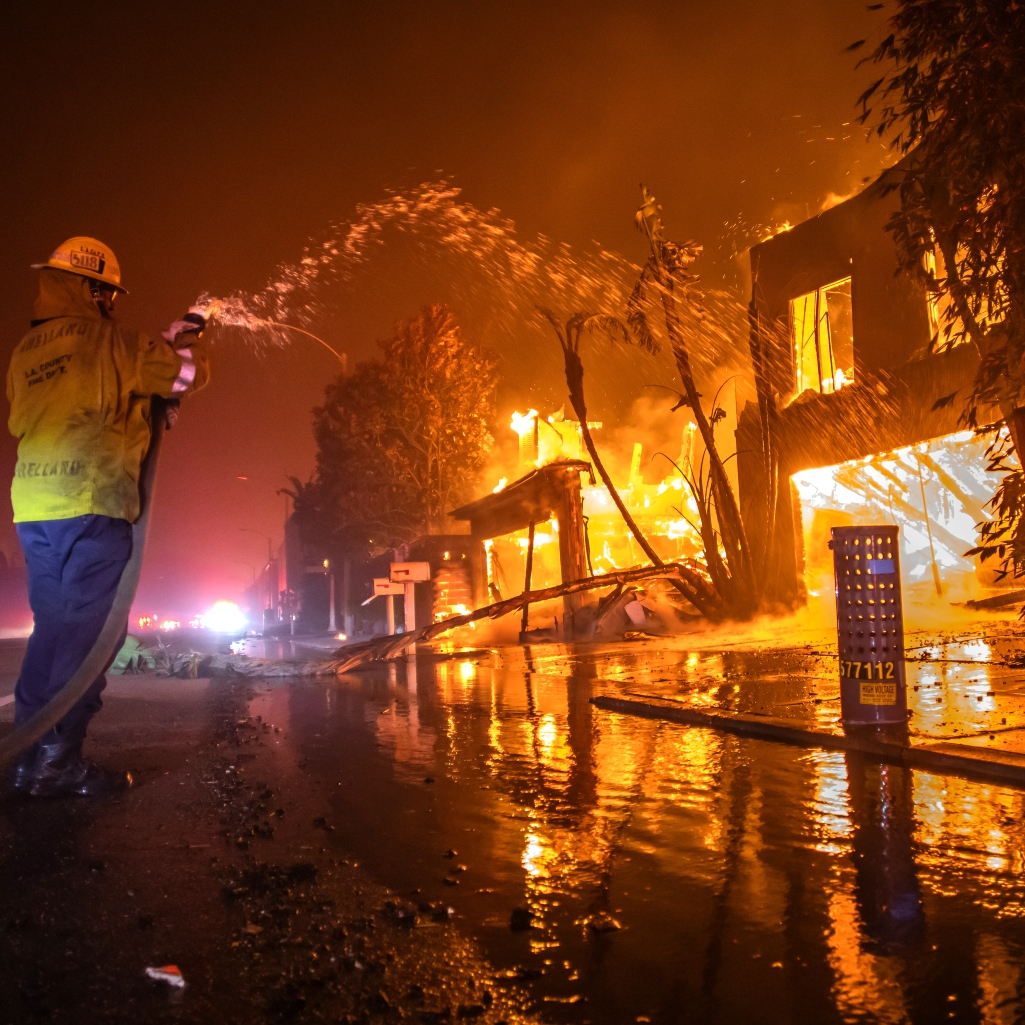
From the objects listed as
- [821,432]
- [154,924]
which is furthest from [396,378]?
[154,924]

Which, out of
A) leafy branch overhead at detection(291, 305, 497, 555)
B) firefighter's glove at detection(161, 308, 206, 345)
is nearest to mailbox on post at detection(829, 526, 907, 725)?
firefighter's glove at detection(161, 308, 206, 345)

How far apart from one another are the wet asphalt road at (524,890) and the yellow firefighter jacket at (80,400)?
134 centimetres

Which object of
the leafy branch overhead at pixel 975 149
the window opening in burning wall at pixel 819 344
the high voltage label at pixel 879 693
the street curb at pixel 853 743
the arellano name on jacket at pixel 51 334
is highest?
the window opening in burning wall at pixel 819 344

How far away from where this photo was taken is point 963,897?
256 cm

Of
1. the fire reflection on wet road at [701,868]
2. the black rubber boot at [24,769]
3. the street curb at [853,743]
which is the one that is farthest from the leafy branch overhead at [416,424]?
the black rubber boot at [24,769]

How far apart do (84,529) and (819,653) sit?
8006 mm

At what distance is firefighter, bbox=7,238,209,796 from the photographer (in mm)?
4059

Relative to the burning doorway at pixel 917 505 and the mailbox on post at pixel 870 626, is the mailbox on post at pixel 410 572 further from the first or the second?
the mailbox on post at pixel 870 626

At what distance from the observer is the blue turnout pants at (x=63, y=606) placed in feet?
13.3

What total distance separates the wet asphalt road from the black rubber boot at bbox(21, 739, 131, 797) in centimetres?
14

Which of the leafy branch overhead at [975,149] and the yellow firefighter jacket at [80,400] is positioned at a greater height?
the leafy branch overhead at [975,149]

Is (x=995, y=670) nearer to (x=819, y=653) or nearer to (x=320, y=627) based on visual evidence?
(x=819, y=653)

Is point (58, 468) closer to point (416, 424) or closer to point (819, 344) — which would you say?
point (819, 344)

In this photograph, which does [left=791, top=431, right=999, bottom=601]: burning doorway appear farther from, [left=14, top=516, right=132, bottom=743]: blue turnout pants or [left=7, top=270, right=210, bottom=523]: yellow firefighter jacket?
[left=14, top=516, right=132, bottom=743]: blue turnout pants
